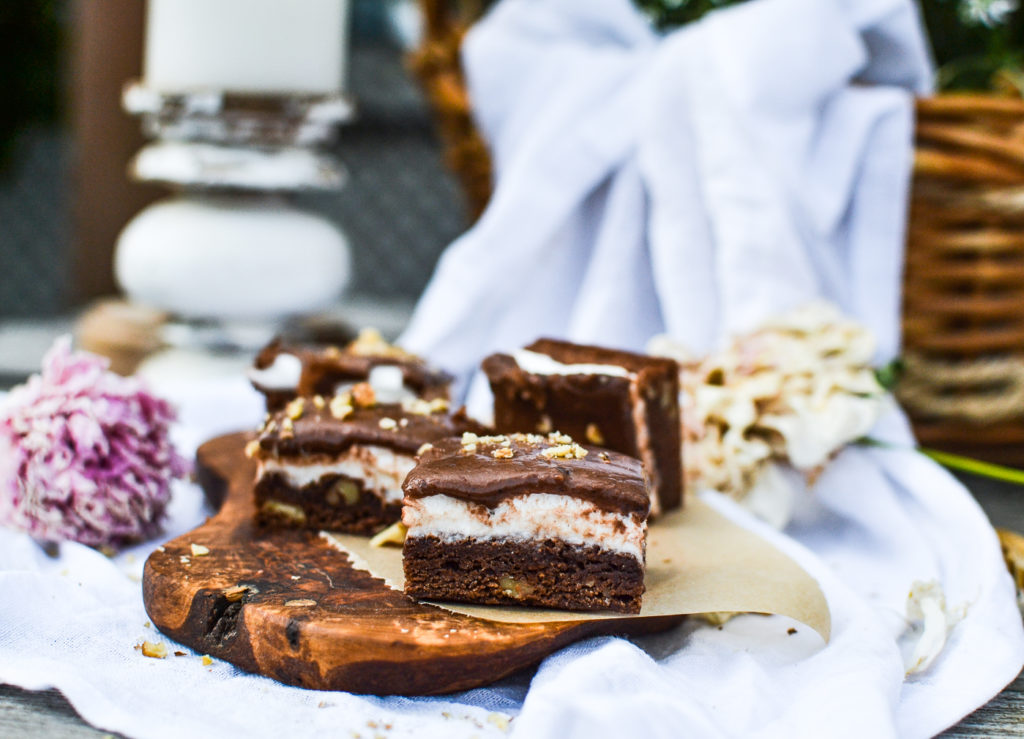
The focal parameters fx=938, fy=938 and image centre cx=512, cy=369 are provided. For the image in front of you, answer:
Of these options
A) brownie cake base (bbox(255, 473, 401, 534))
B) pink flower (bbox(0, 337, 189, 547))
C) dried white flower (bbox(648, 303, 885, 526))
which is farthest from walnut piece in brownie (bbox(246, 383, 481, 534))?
dried white flower (bbox(648, 303, 885, 526))

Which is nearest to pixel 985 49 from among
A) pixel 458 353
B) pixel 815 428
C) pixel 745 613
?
pixel 815 428

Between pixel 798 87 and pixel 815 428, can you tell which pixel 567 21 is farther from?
pixel 815 428

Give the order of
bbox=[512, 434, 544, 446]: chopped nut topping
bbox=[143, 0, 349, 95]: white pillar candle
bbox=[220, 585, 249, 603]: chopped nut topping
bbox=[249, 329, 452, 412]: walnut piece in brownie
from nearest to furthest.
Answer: bbox=[220, 585, 249, 603]: chopped nut topping < bbox=[512, 434, 544, 446]: chopped nut topping < bbox=[249, 329, 452, 412]: walnut piece in brownie < bbox=[143, 0, 349, 95]: white pillar candle

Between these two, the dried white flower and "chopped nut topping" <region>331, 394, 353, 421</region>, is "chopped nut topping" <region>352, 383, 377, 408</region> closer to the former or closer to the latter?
"chopped nut topping" <region>331, 394, 353, 421</region>

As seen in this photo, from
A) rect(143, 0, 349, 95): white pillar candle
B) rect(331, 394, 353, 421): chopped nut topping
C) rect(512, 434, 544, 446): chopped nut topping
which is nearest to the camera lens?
rect(512, 434, 544, 446): chopped nut topping

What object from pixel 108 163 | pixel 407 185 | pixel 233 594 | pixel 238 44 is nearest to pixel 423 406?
pixel 233 594

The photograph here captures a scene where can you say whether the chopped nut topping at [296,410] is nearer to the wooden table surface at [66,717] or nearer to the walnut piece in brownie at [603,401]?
the walnut piece in brownie at [603,401]

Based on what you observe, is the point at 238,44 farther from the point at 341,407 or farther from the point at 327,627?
the point at 327,627
